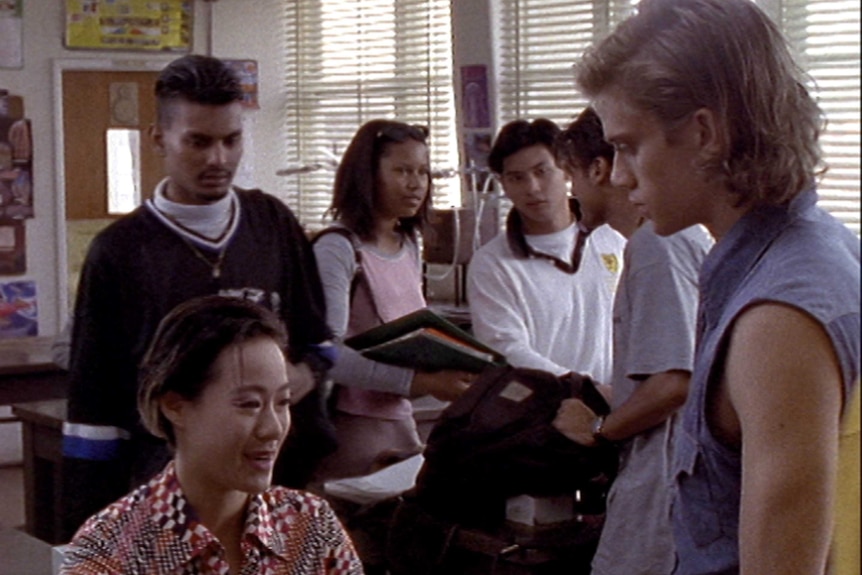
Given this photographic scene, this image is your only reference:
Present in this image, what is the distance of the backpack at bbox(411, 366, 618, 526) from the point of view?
258 cm

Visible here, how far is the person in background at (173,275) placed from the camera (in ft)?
7.11

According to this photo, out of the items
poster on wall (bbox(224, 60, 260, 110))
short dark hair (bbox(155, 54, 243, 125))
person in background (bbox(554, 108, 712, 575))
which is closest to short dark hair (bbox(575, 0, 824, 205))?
person in background (bbox(554, 108, 712, 575))

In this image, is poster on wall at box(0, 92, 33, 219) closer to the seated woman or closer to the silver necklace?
the silver necklace

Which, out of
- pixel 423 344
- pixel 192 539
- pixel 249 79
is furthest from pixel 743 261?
pixel 249 79

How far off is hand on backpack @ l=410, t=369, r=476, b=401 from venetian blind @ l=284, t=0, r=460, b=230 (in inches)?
121

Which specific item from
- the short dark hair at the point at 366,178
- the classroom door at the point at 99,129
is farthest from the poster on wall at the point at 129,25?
the short dark hair at the point at 366,178

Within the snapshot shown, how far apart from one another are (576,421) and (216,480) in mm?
1085

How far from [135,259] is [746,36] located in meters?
1.37

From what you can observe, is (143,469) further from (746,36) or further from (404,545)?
(746,36)

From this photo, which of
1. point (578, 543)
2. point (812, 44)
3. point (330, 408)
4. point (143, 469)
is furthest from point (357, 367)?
point (812, 44)

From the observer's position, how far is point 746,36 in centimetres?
106

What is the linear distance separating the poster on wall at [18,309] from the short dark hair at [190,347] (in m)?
4.87

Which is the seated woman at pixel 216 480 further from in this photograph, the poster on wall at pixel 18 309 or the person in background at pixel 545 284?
the poster on wall at pixel 18 309

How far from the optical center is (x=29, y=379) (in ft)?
13.7
